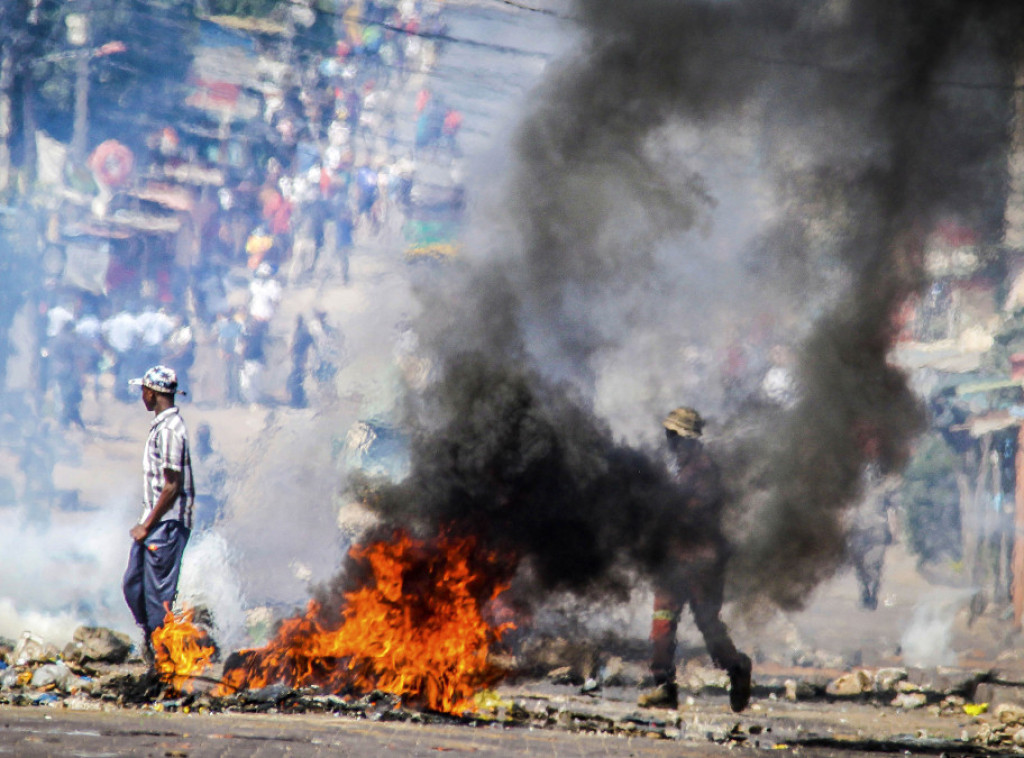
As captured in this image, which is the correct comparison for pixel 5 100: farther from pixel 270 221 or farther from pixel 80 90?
pixel 270 221

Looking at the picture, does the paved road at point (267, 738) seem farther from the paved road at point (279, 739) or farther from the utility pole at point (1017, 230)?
the utility pole at point (1017, 230)

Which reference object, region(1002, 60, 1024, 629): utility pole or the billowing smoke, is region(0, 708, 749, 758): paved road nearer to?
the billowing smoke

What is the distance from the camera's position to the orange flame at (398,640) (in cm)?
568

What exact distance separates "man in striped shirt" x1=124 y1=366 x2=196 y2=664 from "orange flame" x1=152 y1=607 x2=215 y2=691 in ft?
0.15

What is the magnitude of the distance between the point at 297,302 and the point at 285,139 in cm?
362

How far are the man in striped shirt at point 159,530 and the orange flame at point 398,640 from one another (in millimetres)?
543

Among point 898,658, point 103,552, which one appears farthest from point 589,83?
point 103,552

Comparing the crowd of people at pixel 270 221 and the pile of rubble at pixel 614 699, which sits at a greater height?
the crowd of people at pixel 270 221

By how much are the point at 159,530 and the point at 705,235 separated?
602 centimetres

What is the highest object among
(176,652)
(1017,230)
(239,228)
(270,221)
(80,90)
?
(80,90)

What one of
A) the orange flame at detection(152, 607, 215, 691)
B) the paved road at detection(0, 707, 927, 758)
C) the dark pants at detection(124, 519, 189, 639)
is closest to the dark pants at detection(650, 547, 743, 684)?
the paved road at detection(0, 707, 927, 758)

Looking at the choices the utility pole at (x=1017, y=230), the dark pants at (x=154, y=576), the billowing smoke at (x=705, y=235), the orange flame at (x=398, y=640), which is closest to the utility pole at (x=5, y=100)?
the billowing smoke at (x=705, y=235)

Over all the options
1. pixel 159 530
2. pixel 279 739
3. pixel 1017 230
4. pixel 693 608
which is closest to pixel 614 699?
pixel 693 608

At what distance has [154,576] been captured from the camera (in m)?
5.66
